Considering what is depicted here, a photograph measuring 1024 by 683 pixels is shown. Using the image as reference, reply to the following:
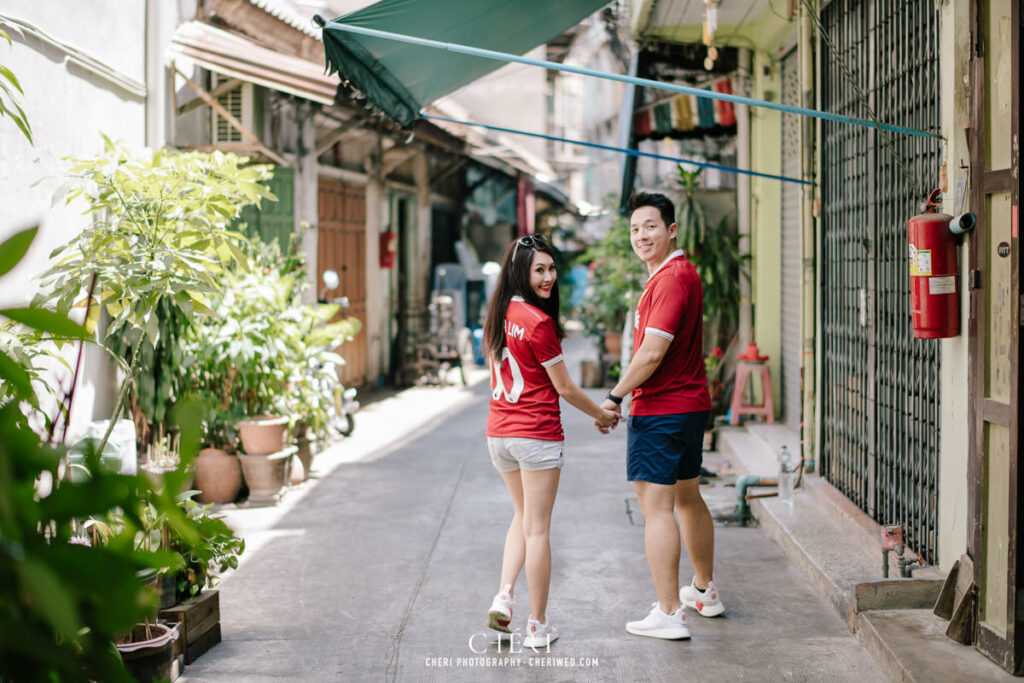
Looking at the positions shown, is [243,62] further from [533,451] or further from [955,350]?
[955,350]

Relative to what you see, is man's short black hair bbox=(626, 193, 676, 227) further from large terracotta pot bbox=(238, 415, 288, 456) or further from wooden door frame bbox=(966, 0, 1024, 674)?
large terracotta pot bbox=(238, 415, 288, 456)

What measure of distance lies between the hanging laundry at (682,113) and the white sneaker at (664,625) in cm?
680

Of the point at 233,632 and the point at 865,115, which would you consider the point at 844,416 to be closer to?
the point at 865,115

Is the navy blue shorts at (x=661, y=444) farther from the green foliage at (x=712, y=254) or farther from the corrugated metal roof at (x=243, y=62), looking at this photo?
the green foliage at (x=712, y=254)

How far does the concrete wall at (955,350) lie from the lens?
13.0ft

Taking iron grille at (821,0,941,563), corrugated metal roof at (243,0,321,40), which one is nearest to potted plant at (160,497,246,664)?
iron grille at (821,0,941,563)

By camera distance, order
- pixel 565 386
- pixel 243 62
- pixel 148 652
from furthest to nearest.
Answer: pixel 243 62
pixel 565 386
pixel 148 652

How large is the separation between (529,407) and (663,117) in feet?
22.2

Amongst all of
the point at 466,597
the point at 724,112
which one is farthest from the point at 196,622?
the point at 724,112

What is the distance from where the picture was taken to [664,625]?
4.35m

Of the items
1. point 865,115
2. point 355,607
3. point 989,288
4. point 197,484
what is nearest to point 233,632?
point 355,607

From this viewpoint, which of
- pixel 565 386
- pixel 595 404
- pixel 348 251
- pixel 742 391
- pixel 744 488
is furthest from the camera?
pixel 348 251

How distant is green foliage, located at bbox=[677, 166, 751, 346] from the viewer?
9664 mm

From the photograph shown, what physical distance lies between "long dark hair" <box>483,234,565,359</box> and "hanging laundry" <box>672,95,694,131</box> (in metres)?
6.30
